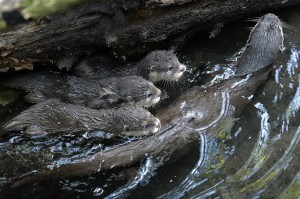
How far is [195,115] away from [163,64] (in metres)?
0.81

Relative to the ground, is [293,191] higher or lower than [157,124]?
lower

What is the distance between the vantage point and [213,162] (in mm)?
4145

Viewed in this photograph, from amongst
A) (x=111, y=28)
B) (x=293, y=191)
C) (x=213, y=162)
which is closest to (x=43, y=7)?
(x=111, y=28)

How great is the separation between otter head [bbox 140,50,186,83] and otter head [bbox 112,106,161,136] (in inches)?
22.4

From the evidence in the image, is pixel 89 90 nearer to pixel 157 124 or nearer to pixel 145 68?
pixel 145 68

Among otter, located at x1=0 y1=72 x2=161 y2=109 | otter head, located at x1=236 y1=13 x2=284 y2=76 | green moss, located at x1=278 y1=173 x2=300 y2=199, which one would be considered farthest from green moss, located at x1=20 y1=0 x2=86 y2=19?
green moss, located at x1=278 y1=173 x2=300 y2=199

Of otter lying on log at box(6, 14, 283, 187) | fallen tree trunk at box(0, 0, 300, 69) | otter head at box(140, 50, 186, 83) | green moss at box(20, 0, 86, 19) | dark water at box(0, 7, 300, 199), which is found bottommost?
dark water at box(0, 7, 300, 199)

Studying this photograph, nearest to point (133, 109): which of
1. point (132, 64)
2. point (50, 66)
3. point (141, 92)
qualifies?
point (141, 92)

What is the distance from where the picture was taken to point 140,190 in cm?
392

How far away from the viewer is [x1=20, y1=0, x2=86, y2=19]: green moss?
4051 mm

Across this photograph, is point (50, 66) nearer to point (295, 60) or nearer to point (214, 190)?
point (214, 190)

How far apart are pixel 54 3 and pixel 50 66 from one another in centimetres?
85

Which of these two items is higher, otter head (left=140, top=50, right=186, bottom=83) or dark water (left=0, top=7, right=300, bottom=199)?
otter head (left=140, top=50, right=186, bottom=83)

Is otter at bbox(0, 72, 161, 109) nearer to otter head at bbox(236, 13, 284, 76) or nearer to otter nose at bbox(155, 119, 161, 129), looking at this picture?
otter nose at bbox(155, 119, 161, 129)
